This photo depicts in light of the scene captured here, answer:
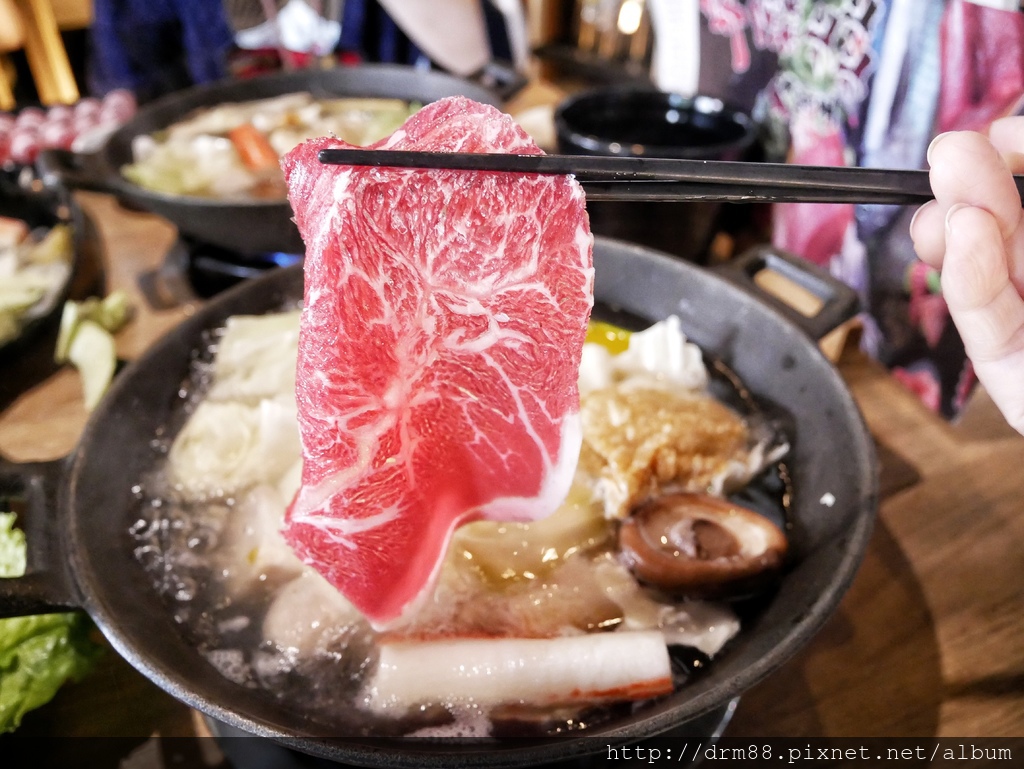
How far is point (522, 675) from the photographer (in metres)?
1.08

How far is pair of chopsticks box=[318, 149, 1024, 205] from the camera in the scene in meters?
0.83

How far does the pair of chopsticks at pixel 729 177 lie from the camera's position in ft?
2.72

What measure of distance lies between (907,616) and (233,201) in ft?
6.52

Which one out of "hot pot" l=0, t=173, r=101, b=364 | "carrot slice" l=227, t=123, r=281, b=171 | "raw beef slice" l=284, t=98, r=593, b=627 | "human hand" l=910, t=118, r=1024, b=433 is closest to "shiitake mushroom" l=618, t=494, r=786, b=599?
"raw beef slice" l=284, t=98, r=593, b=627

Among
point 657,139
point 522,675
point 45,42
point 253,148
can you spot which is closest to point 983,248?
point 522,675

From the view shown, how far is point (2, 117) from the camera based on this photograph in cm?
331

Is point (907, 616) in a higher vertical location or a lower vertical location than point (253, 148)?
lower

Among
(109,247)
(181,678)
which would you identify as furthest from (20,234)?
(181,678)

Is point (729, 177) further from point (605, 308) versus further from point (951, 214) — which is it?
point (605, 308)

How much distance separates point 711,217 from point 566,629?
1.47 metres

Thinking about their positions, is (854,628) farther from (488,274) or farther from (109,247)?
(109,247)

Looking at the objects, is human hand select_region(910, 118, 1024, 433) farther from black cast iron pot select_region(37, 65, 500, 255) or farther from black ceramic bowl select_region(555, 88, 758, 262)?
black cast iron pot select_region(37, 65, 500, 255)

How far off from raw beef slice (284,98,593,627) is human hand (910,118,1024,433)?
45cm

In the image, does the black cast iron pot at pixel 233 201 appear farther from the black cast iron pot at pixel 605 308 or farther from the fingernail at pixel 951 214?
the fingernail at pixel 951 214
